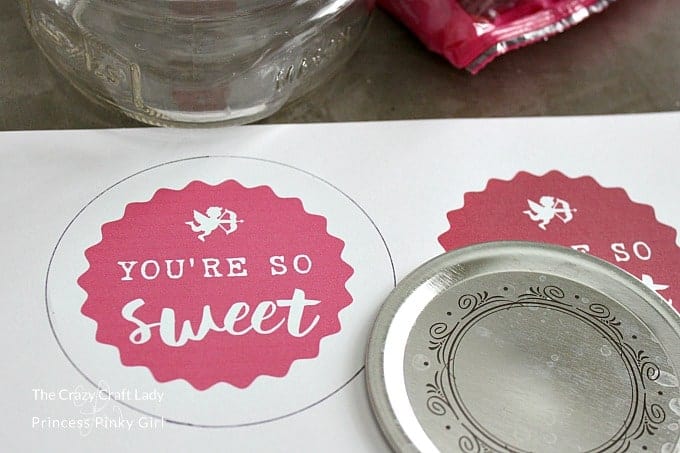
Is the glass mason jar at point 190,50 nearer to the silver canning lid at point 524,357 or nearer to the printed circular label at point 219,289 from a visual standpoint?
the printed circular label at point 219,289

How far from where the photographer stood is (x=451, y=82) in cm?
62

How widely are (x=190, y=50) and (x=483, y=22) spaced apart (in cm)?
21

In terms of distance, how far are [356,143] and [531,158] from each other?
0.12 metres

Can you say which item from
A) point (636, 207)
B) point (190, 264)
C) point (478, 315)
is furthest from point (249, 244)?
point (636, 207)

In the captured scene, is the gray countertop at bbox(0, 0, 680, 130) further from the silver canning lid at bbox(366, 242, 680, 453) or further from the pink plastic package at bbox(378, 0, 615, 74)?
the silver canning lid at bbox(366, 242, 680, 453)

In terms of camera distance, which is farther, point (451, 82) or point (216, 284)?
point (451, 82)

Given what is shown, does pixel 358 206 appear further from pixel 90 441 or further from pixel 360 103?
pixel 90 441

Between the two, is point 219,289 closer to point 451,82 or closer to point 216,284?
point 216,284

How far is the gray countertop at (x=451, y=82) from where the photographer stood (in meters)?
0.59

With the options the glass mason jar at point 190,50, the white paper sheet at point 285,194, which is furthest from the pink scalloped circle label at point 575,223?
the glass mason jar at point 190,50

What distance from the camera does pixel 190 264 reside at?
0.50 meters

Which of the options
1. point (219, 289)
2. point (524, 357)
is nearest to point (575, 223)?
point (524, 357)

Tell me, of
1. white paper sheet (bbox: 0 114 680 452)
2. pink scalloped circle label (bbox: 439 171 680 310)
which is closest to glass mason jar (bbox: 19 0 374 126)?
white paper sheet (bbox: 0 114 680 452)

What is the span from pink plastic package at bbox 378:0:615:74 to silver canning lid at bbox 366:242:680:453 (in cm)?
17
